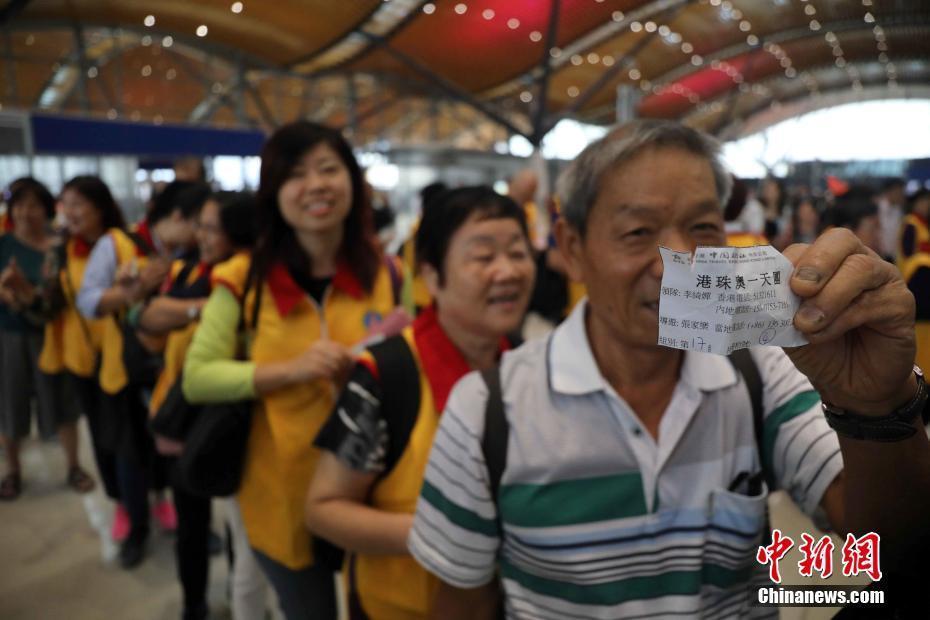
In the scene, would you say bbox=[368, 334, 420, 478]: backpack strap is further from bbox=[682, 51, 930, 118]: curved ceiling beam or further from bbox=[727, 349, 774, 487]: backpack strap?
bbox=[682, 51, 930, 118]: curved ceiling beam

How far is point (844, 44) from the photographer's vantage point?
26.8ft

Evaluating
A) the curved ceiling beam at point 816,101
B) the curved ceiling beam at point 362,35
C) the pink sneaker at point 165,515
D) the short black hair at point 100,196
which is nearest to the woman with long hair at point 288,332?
the short black hair at point 100,196

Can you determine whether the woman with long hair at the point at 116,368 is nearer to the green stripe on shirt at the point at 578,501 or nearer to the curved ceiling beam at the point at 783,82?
the green stripe on shirt at the point at 578,501

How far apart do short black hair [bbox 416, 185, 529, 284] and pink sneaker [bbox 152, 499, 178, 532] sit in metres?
3.08

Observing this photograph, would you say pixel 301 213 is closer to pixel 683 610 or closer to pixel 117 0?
pixel 683 610

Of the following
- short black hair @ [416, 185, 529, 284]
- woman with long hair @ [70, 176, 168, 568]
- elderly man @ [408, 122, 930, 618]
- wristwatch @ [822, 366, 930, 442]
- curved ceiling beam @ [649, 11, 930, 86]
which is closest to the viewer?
wristwatch @ [822, 366, 930, 442]

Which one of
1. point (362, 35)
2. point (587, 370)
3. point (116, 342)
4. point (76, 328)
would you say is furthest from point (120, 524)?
point (362, 35)

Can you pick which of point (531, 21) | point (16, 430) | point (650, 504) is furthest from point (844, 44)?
point (16, 430)

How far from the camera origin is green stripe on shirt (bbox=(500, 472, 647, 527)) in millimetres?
1081

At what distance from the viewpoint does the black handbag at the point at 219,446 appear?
2.05m

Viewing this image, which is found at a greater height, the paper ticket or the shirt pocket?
the paper ticket

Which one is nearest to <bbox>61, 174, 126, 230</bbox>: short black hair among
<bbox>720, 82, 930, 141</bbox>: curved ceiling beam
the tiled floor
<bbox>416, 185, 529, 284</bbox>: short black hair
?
the tiled floor

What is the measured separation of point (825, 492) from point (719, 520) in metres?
0.18

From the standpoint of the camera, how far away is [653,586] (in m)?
1.09
